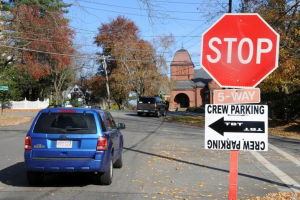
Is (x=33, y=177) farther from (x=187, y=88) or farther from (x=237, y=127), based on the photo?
(x=187, y=88)

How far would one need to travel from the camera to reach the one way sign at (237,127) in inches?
160

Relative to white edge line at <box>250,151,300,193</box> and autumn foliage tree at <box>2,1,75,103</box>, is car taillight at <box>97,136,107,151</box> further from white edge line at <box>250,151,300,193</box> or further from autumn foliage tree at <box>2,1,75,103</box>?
autumn foliage tree at <box>2,1,75,103</box>

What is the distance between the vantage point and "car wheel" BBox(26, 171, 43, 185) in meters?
7.06

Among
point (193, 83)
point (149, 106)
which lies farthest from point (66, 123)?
point (193, 83)

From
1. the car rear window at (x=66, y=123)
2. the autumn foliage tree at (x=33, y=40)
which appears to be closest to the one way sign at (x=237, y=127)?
the car rear window at (x=66, y=123)

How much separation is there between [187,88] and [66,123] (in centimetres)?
5533

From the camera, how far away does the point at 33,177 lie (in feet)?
23.2

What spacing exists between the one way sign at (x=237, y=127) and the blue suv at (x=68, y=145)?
320 cm

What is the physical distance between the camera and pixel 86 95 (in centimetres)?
7219

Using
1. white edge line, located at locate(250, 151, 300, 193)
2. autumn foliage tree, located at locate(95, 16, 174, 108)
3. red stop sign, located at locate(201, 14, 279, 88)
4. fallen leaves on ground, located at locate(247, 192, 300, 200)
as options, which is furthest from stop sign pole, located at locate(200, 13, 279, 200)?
autumn foliage tree, located at locate(95, 16, 174, 108)

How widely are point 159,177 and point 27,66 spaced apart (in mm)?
31716

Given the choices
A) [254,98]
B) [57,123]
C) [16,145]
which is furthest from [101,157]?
[16,145]

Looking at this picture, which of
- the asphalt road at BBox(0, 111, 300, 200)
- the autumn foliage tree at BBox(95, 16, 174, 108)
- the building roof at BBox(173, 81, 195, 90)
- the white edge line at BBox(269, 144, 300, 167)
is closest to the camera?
the asphalt road at BBox(0, 111, 300, 200)

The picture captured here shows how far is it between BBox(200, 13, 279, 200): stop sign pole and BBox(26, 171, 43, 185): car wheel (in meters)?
4.41
